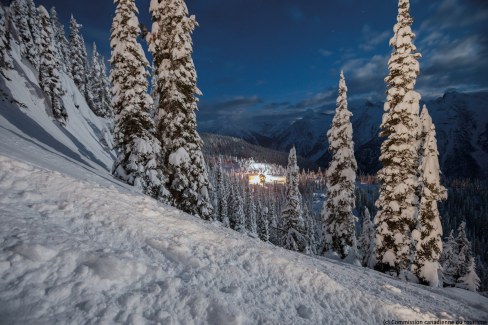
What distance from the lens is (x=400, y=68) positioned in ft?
53.6

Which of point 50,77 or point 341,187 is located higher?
point 50,77

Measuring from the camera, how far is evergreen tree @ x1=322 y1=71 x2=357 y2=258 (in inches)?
857

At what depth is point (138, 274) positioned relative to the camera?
423 centimetres

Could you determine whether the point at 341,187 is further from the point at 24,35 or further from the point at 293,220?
the point at 24,35

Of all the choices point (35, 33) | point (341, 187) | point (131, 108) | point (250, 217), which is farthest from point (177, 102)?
point (250, 217)

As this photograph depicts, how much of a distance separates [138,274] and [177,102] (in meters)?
14.3

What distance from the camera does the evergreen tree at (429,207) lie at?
15.9m

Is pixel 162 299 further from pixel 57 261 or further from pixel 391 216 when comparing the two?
pixel 391 216

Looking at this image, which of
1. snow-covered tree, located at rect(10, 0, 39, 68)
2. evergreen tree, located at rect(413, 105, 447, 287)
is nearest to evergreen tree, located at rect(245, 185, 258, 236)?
evergreen tree, located at rect(413, 105, 447, 287)

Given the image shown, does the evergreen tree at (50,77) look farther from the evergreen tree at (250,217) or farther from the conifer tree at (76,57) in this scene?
the evergreen tree at (250,217)

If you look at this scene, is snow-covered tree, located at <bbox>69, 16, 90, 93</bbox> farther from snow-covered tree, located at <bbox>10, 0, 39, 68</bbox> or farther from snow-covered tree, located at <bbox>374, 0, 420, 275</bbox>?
snow-covered tree, located at <bbox>374, 0, 420, 275</bbox>

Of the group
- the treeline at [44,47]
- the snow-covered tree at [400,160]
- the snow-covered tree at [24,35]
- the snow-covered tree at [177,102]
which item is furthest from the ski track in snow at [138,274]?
the snow-covered tree at [24,35]

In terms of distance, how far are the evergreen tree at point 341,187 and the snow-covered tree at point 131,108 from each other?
43.9 feet

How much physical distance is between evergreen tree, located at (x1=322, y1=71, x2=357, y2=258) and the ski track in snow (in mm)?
14754
